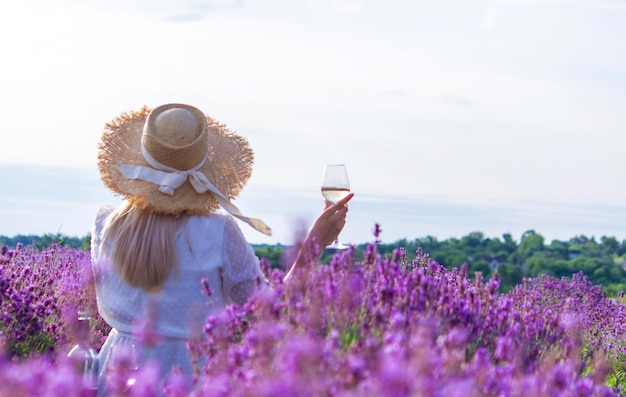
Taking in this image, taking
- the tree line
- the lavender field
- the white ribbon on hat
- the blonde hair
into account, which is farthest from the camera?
the tree line

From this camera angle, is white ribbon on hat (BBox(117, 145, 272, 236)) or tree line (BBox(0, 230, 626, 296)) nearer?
white ribbon on hat (BBox(117, 145, 272, 236))

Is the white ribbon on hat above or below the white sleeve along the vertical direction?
above

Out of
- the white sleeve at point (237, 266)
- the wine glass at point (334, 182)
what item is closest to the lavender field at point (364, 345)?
the white sleeve at point (237, 266)

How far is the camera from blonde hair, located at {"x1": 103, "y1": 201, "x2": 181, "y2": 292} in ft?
13.2

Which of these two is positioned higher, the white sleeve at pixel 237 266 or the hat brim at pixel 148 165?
the hat brim at pixel 148 165

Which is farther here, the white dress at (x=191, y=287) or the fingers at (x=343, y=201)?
the fingers at (x=343, y=201)

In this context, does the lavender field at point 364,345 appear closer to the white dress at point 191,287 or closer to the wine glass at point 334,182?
the white dress at point 191,287

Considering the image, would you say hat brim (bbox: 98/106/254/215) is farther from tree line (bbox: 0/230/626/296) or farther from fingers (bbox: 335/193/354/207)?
tree line (bbox: 0/230/626/296)

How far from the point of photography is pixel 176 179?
13.6ft

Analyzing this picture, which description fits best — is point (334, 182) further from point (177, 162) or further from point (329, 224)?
point (177, 162)

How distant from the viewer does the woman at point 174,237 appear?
4059 millimetres

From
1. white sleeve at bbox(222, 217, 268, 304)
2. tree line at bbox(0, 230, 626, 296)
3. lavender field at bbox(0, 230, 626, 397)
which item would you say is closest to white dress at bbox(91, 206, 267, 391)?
white sleeve at bbox(222, 217, 268, 304)

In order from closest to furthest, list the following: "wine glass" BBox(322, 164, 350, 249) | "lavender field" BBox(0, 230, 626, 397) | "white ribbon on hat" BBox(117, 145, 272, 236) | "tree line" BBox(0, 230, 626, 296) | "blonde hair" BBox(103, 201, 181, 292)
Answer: "lavender field" BBox(0, 230, 626, 397) < "blonde hair" BBox(103, 201, 181, 292) < "white ribbon on hat" BBox(117, 145, 272, 236) < "wine glass" BBox(322, 164, 350, 249) < "tree line" BBox(0, 230, 626, 296)

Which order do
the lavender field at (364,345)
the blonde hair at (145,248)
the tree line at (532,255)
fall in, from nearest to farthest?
the lavender field at (364,345) < the blonde hair at (145,248) < the tree line at (532,255)
